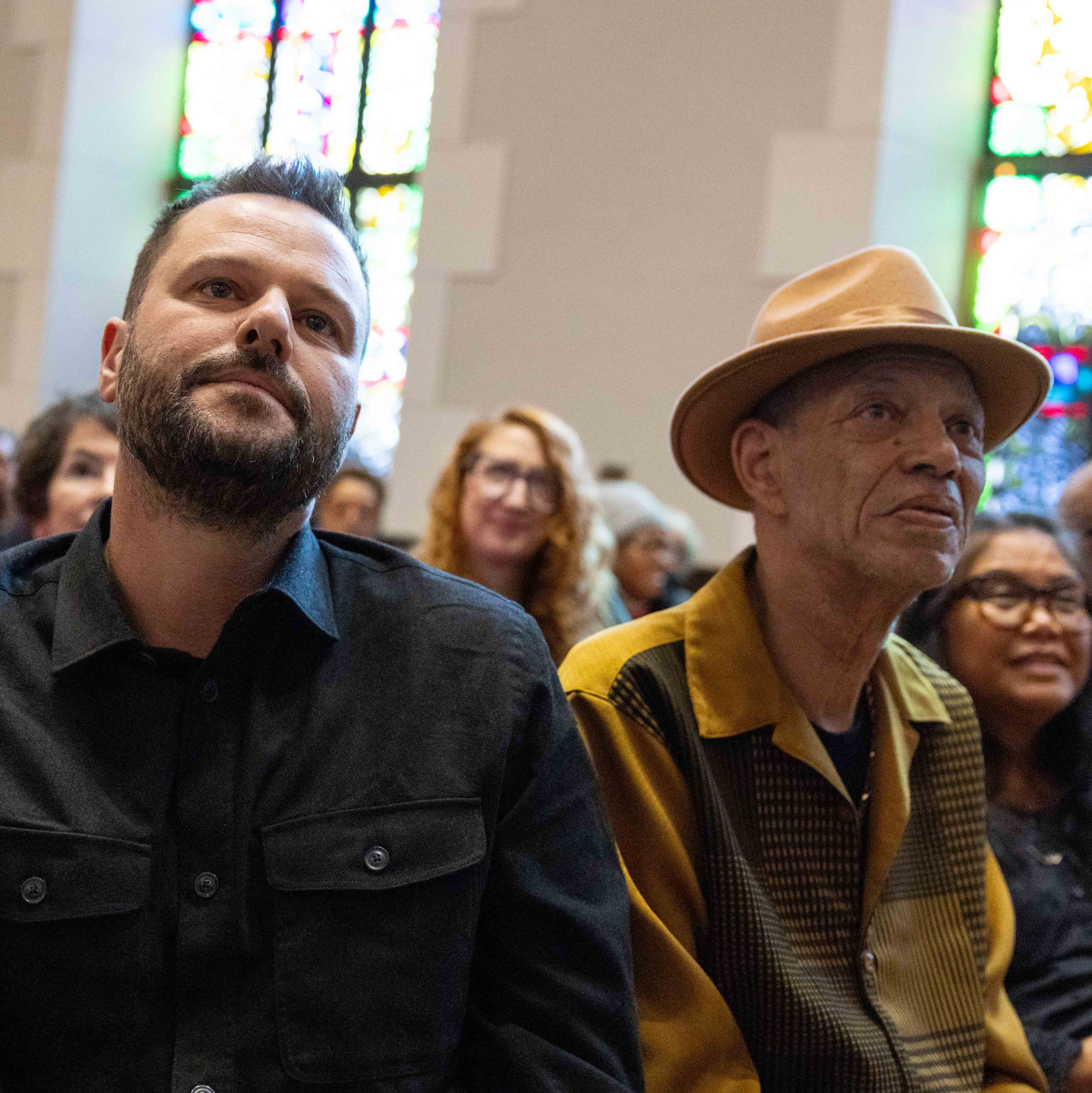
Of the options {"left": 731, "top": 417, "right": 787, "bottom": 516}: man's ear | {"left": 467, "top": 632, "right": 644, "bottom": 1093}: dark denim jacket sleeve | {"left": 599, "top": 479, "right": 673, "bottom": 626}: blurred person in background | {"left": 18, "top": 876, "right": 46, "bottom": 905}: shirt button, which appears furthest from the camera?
{"left": 599, "top": 479, "right": 673, "bottom": 626}: blurred person in background

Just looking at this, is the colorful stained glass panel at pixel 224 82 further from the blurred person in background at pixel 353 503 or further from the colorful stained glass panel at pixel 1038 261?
the colorful stained glass panel at pixel 1038 261

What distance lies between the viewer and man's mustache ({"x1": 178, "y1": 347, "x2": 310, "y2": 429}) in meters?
1.29

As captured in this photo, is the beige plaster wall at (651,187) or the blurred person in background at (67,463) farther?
the beige plaster wall at (651,187)

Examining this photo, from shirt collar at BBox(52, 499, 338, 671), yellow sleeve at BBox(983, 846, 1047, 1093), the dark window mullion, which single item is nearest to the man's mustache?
shirt collar at BBox(52, 499, 338, 671)

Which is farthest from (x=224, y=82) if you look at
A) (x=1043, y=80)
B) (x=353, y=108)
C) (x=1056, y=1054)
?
(x=1056, y=1054)

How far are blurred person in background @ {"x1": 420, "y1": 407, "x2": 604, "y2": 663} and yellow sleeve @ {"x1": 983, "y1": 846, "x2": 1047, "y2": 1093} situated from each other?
4.85 feet

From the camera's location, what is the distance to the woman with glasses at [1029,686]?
2146mm

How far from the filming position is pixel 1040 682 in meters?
2.25

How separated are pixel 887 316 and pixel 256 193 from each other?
85 cm

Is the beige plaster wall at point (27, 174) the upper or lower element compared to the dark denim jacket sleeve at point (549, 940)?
upper

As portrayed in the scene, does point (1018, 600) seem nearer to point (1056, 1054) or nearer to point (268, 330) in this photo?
point (1056, 1054)

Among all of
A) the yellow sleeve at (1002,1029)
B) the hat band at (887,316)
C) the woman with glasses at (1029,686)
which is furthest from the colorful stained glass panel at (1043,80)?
the yellow sleeve at (1002,1029)

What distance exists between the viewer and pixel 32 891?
1.15 metres

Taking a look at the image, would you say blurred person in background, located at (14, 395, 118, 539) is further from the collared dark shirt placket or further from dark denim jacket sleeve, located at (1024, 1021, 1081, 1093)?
dark denim jacket sleeve, located at (1024, 1021, 1081, 1093)
